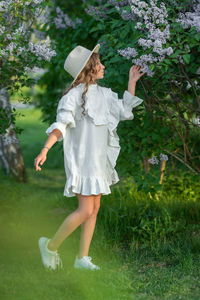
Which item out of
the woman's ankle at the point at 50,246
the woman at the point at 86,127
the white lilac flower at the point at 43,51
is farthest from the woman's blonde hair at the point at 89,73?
the woman's ankle at the point at 50,246

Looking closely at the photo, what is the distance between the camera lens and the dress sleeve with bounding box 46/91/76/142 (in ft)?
11.8

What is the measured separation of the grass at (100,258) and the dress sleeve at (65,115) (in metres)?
1.10

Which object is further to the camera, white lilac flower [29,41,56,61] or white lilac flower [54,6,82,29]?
white lilac flower [54,6,82,29]

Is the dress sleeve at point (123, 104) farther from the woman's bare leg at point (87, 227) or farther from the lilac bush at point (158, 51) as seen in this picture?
the woman's bare leg at point (87, 227)

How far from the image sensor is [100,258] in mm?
4324

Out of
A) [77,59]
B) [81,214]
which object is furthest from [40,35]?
[81,214]

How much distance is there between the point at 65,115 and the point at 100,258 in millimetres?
1408

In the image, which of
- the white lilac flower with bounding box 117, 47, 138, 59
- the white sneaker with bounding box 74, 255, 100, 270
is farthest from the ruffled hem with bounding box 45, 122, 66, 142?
the white sneaker with bounding box 74, 255, 100, 270

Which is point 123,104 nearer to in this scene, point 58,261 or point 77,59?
point 77,59

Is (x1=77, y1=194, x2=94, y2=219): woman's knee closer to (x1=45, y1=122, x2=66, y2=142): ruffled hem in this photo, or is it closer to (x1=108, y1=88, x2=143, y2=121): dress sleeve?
(x1=45, y1=122, x2=66, y2=142): ruffled hem

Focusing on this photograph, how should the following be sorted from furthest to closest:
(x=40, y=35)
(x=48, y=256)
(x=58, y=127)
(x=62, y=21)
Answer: (x=40, y=35), (x=62, y=21), (x=48, y=256), (x=58, y=127)

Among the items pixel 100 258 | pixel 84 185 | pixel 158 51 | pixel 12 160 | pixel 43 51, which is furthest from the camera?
pixel 12 160

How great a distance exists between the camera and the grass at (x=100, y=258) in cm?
354

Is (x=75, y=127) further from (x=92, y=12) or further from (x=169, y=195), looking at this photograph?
(x=169, y=195)
